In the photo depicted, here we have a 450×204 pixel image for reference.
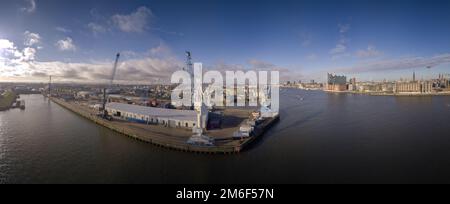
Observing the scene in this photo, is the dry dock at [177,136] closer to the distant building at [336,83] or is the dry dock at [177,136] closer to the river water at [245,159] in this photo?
the river water at [245,159]

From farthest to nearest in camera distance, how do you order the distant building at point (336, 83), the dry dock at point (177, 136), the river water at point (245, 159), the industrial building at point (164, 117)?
the distant building at point (336, 83), the industrial building at point (164, 117), the dry dock at point (177, 136), the river water at point (245, 159)

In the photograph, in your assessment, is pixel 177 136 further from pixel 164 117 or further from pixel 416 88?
pixel 416 88

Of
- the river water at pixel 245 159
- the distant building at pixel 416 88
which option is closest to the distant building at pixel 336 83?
the distant building at pixel 416 88

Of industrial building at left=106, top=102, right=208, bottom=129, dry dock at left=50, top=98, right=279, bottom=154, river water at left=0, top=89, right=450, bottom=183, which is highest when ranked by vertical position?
industrial building at left=106, top=102, right=208, bottom=129

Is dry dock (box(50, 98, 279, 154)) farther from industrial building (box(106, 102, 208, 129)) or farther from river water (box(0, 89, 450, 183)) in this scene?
industrial building (box(106, 102, 208, 129))

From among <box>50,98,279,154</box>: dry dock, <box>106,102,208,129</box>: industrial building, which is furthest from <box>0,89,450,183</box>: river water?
<box>106,102,208,129</box>: industrial building

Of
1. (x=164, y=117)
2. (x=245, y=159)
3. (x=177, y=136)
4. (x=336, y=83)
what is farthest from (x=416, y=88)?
(x=177, y=136)
